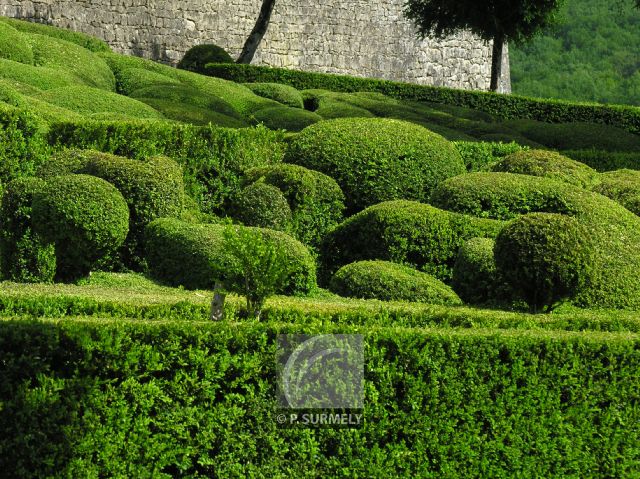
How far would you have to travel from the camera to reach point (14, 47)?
17266 millimetres

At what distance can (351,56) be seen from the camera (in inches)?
1410

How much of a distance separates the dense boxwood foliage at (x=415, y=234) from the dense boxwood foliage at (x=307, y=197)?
1.84 feet

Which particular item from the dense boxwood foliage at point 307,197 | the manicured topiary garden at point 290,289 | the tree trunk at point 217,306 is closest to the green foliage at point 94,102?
the manicured topiary garden at point 290,289

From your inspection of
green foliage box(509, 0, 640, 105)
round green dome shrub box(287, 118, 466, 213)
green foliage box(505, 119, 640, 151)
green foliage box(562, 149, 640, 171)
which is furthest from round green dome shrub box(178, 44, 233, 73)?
green foliage box(509, 0, 640, 105)

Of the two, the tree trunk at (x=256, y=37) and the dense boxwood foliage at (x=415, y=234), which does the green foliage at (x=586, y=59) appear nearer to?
the tree trunk at (x=256, y=37)

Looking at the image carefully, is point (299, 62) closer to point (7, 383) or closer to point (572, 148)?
point (572, 148)

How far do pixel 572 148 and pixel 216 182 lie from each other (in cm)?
803

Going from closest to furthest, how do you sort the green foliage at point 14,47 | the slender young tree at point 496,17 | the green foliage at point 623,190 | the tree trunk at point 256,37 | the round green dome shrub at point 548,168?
the green foliage at point 623,190 → the round green dome shrub at point 548,168 → the green foliage at point 14,47 → the slender young tree at point 496,17 → the tree trunk at point 256,37

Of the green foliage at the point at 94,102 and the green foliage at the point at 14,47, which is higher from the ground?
the green foliage at the point at 14,47

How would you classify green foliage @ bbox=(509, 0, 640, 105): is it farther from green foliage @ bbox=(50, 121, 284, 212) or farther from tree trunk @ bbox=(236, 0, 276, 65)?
green foliage @ bbox=(50, 121, 284, 212)

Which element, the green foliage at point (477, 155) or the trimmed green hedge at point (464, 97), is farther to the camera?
the trimmed green hedge at point (464, 97)

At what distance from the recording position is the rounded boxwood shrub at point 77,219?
30.0ft

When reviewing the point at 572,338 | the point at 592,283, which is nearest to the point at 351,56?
the point at 592,283

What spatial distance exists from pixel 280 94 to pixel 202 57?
6.68m
